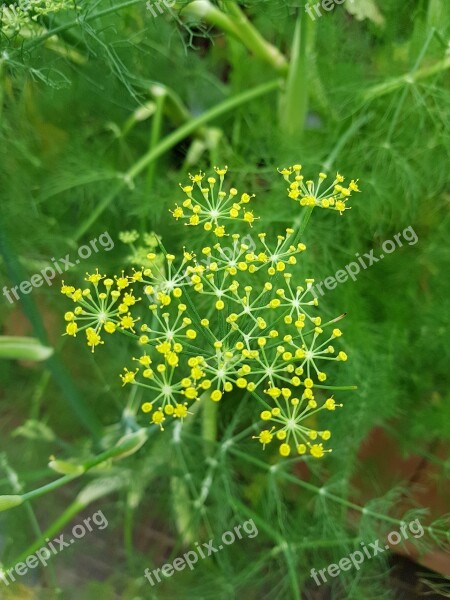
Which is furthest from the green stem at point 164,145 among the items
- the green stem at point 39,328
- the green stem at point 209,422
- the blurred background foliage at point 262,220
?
the green stem at point 209,422

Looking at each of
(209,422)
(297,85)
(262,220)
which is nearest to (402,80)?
(297,85)

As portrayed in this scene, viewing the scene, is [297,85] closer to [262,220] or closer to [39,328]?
[262,220]

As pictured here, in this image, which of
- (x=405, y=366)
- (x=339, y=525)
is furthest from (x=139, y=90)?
(x=339, y=525)

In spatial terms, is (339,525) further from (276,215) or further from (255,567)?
(276,215)

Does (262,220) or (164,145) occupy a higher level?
(164,145)

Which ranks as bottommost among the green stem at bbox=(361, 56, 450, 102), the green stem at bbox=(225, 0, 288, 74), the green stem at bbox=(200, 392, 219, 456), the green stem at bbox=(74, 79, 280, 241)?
the green stem at bbox=(200, 392, 219, 456)

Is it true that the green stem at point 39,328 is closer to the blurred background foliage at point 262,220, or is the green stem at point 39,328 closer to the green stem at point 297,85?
the blurred background foliage at point 262,220

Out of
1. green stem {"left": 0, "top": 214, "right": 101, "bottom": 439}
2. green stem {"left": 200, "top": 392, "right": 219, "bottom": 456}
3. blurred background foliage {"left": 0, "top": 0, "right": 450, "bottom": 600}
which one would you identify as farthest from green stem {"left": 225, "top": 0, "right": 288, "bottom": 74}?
green stem {"left": 200, "top": 392, "right": 219, "bottom": 456}

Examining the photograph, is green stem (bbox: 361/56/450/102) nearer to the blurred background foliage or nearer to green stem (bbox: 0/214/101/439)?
the blurred background foliage
